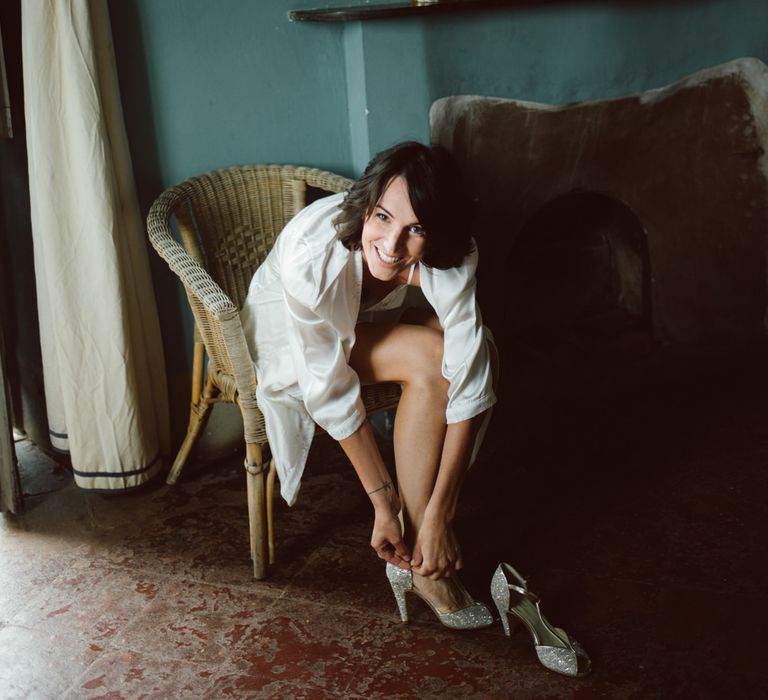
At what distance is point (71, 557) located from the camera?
2053mm

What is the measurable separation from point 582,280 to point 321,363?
5.06 ft

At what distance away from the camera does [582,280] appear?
2.99 metres

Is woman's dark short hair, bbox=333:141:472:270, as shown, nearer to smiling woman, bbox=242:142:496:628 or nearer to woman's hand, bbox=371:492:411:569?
smiling woman, bbox=242:142:496:628

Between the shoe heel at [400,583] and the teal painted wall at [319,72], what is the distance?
103 centimetres

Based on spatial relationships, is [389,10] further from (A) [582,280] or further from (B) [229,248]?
(A) [582,280]

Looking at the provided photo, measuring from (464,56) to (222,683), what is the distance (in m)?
1.67

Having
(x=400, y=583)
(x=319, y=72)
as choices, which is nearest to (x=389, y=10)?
(x=319, y=72)

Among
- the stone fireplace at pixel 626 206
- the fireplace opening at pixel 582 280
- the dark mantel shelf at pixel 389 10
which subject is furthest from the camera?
the fireplace opening at pixel 582 280

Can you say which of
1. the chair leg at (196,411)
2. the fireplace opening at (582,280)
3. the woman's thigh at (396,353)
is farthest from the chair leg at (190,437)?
the fireplace opening at (582,280)

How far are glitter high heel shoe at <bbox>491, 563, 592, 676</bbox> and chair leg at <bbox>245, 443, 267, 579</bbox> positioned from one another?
534 mm

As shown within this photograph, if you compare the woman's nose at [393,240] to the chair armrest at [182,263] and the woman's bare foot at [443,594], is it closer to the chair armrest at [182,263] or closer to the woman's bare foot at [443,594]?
the chair armrest at [182,263]

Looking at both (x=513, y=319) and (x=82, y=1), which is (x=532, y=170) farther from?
(x=82, y=1)

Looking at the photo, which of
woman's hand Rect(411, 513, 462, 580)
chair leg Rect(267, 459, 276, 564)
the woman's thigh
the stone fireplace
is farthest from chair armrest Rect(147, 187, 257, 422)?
the stone fireplace

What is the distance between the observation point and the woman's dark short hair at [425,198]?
5.31 feet
